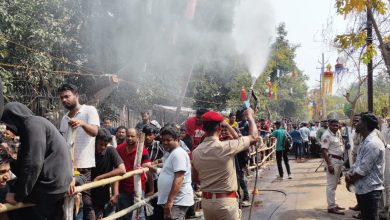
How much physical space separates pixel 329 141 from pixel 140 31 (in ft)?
27.8

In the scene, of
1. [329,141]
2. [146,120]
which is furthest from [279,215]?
[146,120]

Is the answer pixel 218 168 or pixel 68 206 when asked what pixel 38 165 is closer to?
pixel 68 206

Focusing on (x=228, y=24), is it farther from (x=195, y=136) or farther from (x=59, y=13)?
(x=195, y=136)

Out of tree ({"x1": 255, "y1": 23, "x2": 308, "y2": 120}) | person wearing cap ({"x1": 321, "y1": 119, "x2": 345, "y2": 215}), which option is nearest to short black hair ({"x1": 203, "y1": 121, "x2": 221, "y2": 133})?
person wearing cap ({"x1": 321, "y1": 119, "x2": 345, "y2": 215})

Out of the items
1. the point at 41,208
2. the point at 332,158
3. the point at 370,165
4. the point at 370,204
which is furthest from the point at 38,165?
the point at 332,158

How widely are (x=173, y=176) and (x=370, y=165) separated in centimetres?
238

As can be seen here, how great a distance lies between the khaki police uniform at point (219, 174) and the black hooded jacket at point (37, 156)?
134 cm

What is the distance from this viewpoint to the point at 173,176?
441 cm

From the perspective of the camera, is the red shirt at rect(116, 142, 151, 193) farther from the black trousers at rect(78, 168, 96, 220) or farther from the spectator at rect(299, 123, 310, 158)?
the spectator at rect(299, 123, 310, 158)

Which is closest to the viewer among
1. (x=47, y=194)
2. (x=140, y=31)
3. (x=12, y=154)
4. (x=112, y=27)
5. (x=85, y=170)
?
(x=47, y=194)

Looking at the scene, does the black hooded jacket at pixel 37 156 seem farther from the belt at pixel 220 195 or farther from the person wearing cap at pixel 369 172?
the person wearing cap at pixel 369 172

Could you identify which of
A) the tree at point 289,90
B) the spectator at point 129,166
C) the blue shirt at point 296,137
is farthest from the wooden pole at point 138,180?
the tree at point 289,90

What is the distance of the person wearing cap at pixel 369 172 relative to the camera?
4.71 metres

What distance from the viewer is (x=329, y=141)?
24.0ft
